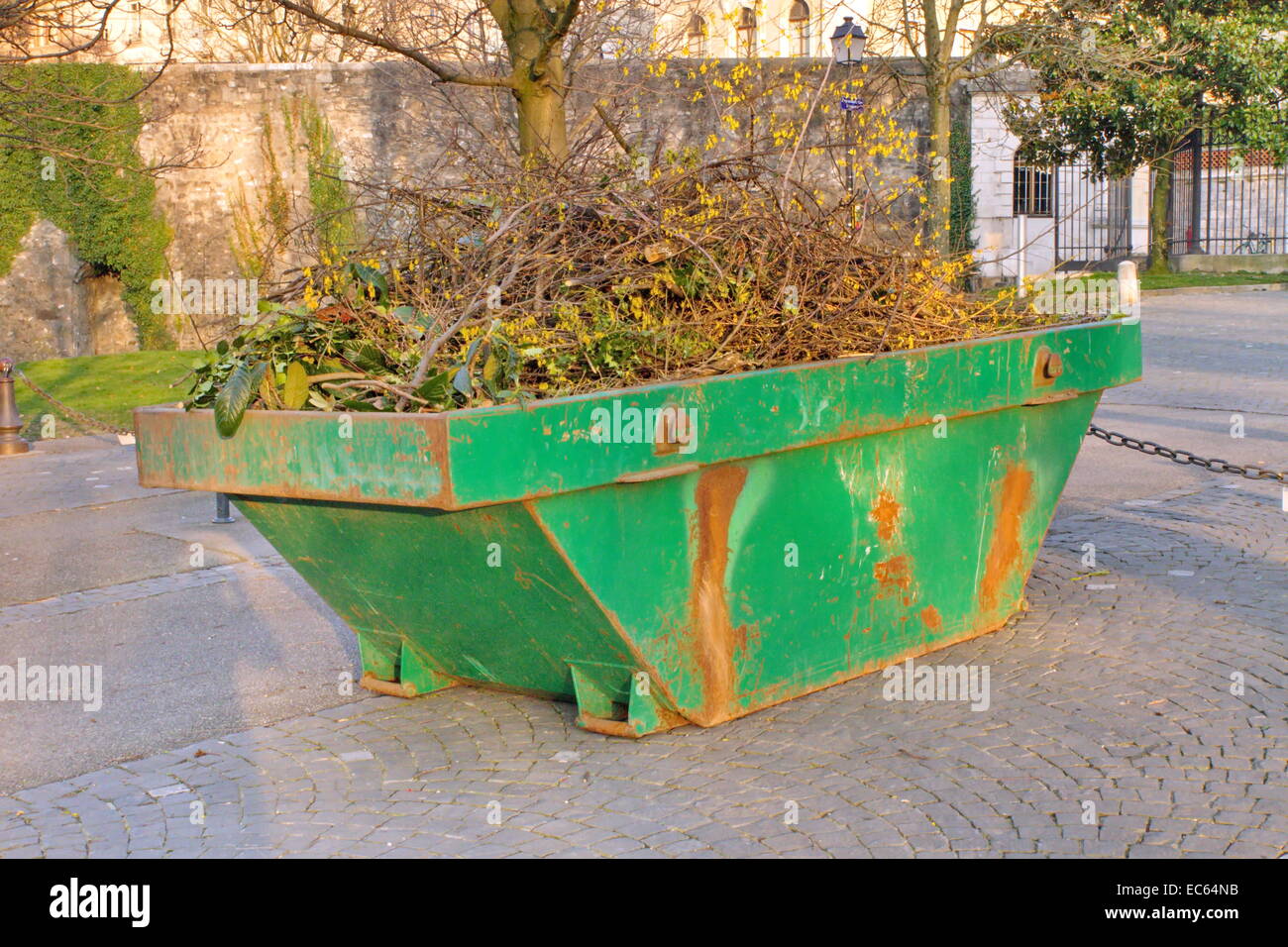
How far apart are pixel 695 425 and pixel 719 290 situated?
25.1 inches

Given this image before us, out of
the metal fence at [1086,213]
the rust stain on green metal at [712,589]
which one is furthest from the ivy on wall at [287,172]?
the rust stain on green metal at [712,589]

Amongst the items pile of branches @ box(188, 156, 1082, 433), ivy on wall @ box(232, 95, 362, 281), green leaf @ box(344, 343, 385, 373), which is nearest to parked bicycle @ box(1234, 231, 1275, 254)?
ivy on wall @ box(232, 95, 362, 281)

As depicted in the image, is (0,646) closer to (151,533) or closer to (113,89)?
(151,533)

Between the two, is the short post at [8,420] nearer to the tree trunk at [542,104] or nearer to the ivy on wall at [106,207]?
the tree trunk at [542,104]

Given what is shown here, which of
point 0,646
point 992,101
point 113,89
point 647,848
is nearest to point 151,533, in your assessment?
point 0,646

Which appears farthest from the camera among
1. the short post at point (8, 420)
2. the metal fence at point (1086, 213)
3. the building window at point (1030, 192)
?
Answer: the building window at point (1030, 192)

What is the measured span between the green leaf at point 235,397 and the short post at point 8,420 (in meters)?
8.60

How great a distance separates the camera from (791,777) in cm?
388

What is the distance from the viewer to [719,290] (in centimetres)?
439

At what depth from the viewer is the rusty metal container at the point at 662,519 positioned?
3.70 meters

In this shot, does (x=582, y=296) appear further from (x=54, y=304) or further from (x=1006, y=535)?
(x=54, y=304)

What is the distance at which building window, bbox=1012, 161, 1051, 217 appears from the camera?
26203mm

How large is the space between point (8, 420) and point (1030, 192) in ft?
65.7

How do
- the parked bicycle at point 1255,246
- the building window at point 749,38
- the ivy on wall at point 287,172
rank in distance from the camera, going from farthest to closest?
the parked bicycle at point 1255,246 → the ivy on wall at point 287,172 → the building window at point 749,38
